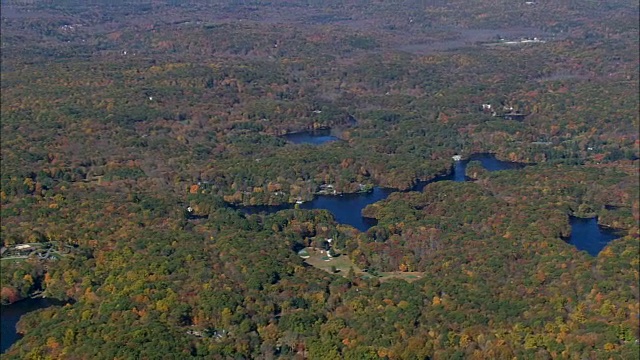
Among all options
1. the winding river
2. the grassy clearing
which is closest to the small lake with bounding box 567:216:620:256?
the winding river

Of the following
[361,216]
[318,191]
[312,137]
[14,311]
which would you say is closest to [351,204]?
[318,191]

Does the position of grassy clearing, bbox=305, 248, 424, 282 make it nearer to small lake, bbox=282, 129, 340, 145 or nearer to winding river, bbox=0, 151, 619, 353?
winding river, bbox=0, 151, 619, 353

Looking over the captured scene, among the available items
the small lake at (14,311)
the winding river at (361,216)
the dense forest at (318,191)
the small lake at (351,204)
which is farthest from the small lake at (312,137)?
the small lake at (14,311)

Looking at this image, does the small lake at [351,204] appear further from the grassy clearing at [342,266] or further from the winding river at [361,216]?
the grassy clearing at [342,266]

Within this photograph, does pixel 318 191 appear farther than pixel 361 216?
Yes

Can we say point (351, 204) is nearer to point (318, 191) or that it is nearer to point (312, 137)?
point (318, 191)

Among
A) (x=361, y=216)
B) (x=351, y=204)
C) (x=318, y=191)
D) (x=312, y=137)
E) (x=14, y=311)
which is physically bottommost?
(x=312, y=137)
